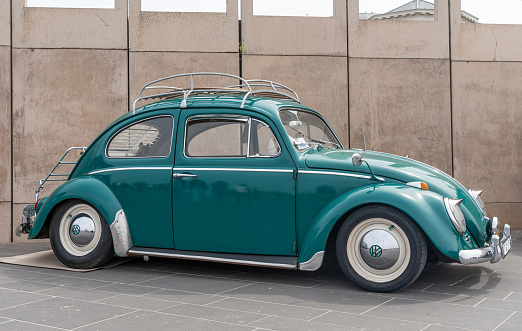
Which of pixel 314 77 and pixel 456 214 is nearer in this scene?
pixel 456 214

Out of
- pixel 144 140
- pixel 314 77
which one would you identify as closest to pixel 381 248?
pixel 144 140

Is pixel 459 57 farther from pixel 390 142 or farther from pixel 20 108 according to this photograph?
pixel 20 108

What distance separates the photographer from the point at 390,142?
8477 mm

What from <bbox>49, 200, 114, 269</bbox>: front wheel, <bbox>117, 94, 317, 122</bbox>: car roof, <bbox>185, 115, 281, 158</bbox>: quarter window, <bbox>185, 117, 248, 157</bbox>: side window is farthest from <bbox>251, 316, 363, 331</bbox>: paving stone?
<bbox>49, 200, 114, 269</bbox>: front wheel

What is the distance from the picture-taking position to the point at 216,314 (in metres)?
3.80

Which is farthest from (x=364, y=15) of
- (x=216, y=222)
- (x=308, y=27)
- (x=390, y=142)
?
(x=216, y=222)

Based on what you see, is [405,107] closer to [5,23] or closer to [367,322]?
[367,322]

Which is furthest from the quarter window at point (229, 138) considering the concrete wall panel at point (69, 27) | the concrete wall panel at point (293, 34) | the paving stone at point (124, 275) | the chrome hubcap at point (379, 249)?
the concrete wall panel at point (69, 27)

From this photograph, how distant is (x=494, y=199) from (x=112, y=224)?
5977 millimetres

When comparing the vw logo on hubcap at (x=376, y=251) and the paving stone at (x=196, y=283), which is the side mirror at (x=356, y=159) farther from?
the paving stone at (x=196, y=283)

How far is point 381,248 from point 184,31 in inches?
204

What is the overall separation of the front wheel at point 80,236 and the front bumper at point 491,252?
3.31 meters

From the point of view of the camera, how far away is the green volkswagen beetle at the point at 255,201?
441cm

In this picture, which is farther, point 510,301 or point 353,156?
point 353,156
